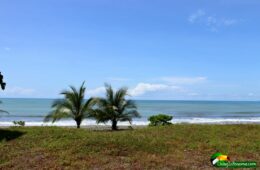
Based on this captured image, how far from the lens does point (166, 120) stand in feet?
60.8

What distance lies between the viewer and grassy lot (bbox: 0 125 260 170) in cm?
777

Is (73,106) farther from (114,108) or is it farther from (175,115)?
(175,115)

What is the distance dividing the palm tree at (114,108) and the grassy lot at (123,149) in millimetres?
7188

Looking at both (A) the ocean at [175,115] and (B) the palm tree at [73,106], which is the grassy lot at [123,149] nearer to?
(B) the palm tree at [73,106]

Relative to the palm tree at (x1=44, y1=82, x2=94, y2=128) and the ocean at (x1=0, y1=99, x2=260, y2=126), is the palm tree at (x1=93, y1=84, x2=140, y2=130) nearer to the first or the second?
the palm tree at (x1=44, y1=82, x2=94, y2=128)

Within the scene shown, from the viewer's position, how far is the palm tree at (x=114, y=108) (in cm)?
1902

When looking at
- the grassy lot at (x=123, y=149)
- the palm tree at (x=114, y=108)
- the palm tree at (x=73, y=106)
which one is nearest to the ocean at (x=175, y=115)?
the palm tree at (x=73, y=106)

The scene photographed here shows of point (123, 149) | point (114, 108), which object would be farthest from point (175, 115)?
point (123, 149)

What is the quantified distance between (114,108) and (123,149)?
9.92 metres

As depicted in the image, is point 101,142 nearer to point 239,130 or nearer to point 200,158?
point 200,158

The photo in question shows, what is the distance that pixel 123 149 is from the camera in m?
9.02

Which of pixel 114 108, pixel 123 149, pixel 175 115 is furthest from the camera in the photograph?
pixel 175 115

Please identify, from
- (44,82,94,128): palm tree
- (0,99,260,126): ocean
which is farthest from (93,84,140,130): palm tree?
(0,99,260,126): ocean

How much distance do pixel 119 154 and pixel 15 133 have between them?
4.57 m
